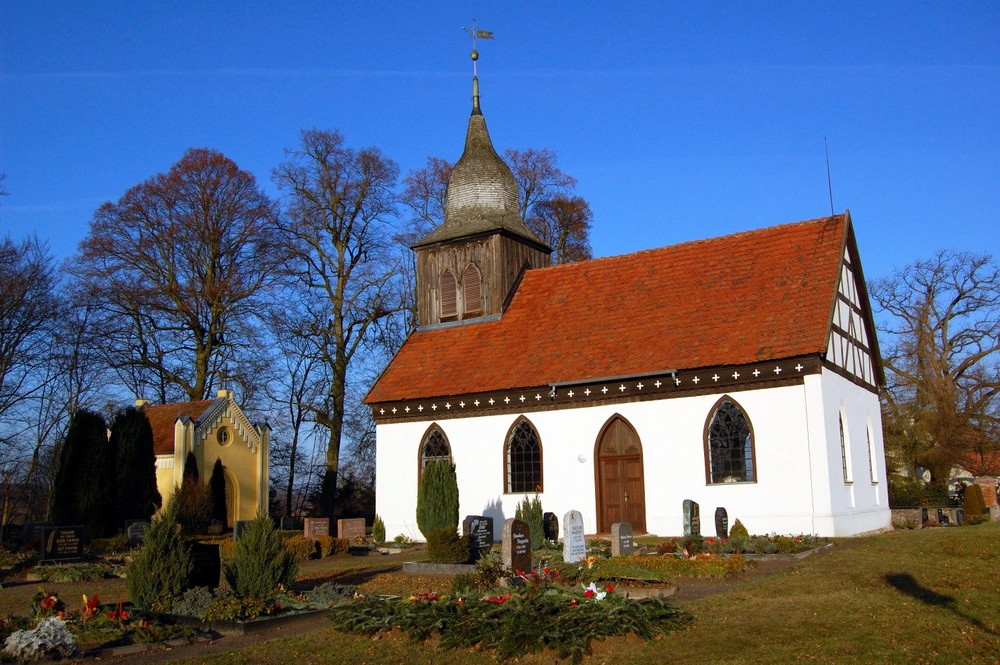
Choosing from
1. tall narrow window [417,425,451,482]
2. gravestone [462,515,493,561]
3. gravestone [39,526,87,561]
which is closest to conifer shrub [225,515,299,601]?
gravestone [462,515,493,561]

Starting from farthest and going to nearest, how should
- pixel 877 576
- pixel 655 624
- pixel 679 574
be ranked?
pixel 679 574 → pixel 877 576 → pixel 655 624

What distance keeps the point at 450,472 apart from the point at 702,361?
765 cm

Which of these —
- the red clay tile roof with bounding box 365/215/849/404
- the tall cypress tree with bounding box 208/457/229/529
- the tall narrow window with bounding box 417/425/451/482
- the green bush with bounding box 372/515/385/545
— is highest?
the red clay tile roof with bounding box 365/215/849/404

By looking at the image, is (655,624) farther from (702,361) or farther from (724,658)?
(702,361)

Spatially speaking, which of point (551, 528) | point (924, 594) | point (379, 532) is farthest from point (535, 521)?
point (924, 594)

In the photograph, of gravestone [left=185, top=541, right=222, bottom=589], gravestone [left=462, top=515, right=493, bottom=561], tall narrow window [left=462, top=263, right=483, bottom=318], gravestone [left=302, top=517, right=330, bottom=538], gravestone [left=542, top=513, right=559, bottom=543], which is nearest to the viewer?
gravestone [left=185, top=541, right=222, bottom=589]

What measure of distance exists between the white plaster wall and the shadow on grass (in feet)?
25.5

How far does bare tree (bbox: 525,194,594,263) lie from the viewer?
44.4 metres

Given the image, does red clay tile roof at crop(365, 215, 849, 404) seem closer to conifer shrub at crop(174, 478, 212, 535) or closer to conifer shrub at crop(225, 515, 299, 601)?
conifer shrub at crop(174, 478, 212, 535)

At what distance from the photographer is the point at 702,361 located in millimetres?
22734

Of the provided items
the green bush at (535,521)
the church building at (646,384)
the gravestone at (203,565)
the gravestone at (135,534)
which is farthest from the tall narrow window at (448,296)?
the gravestone at (203,565)

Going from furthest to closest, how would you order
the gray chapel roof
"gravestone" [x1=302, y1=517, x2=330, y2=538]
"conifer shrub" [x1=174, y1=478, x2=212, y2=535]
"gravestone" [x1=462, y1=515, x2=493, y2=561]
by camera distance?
the gray chapel roof < "conifer shrub" [x1=174, y1=478, x2=212, y2=535] < "gravestone" [x1=302, y1=517, x2=330, y2=538] < "gravestone" [x1=462, y1=515, x2=493, y2=561]

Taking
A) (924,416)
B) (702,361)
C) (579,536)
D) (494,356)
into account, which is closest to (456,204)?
(494,356)

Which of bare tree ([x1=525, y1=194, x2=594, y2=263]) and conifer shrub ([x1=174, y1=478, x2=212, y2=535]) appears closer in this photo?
conifer shrub ([x1=174, y1=478, x2=212, y2=535])
